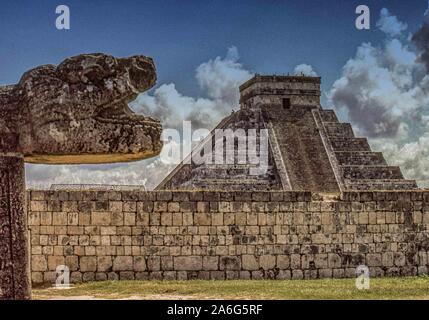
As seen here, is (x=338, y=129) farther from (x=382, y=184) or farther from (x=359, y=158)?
(x=382, y=184)

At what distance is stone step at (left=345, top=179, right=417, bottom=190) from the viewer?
39362 mm

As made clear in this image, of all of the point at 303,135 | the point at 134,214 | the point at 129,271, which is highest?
the point at 303,135

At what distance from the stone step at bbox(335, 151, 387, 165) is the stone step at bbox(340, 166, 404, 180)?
0.88m

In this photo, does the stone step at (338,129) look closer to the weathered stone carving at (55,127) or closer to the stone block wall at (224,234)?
the stone block wall at (224,234)

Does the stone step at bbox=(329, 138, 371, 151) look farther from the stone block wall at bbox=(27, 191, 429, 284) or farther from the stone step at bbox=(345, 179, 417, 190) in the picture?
the stone block wall at bbox=(27, 191, 429, 284)

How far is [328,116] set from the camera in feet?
179

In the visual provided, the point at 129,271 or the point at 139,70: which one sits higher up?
the point at 139,70

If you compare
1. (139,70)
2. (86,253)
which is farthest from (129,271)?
(139,70)

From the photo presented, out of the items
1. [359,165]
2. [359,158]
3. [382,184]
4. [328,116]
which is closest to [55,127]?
[382,184]

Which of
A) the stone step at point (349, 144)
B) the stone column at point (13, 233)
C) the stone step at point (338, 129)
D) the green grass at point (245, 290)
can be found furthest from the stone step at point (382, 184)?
the stone column at point (13, 233)

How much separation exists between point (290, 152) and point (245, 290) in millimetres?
33834
